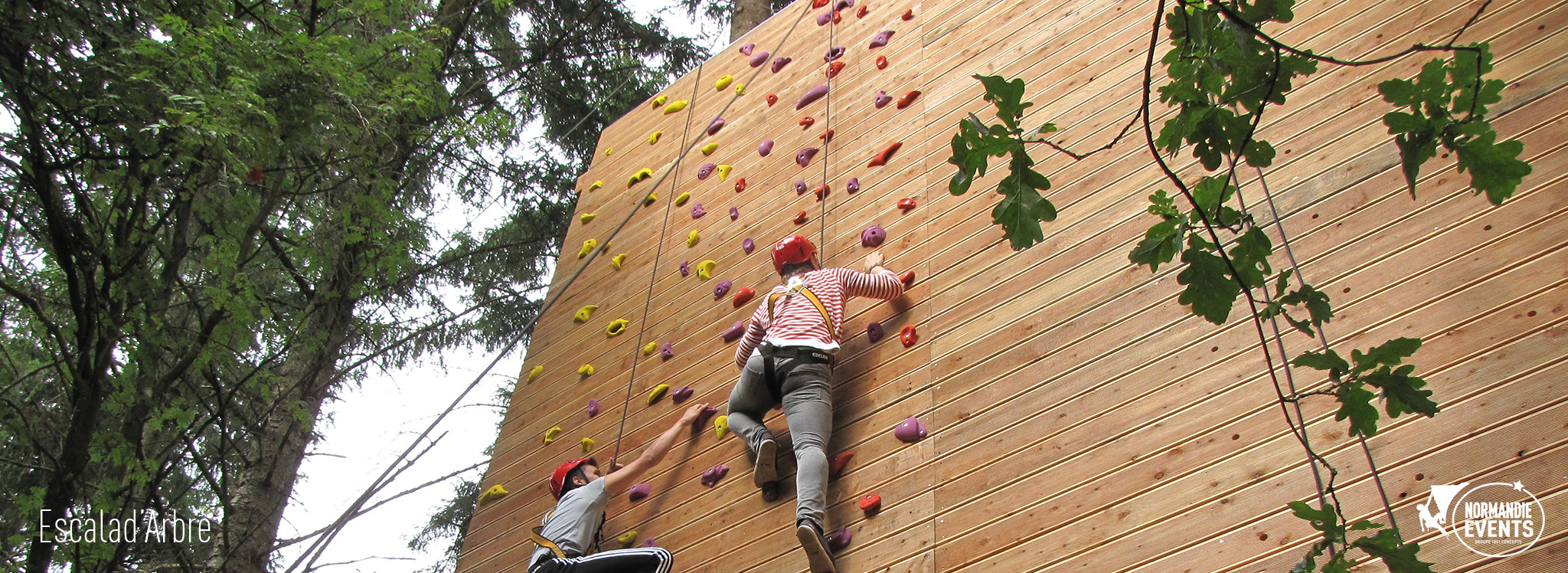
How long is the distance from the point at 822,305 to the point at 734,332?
0.73 meters

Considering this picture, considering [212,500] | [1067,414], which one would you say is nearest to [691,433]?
[1067,414]

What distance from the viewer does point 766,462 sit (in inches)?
144

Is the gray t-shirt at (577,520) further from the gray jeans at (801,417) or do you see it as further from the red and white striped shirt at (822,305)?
the red and white striped shirt at (822,305)

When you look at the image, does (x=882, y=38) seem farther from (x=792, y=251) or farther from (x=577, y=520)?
(x=577, y=520)

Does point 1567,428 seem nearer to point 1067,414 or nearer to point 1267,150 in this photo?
point 1267,150

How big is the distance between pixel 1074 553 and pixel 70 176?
11.7 feet

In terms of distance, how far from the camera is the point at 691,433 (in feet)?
14.3

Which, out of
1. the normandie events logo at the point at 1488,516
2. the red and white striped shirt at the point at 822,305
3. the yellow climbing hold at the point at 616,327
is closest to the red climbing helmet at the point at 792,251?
the red and white striped shirt at the point at 822,305

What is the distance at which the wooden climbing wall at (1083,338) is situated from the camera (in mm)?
2650

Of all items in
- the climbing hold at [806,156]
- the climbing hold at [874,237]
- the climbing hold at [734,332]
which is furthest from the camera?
the climbing hold at [806,156]

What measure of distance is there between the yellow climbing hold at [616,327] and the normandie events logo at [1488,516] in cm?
354

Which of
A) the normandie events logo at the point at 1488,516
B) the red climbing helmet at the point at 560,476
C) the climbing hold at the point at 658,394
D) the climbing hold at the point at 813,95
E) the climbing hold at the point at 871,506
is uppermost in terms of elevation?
the climbing hold at the point at 813,95

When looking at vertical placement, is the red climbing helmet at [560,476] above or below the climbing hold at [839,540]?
above

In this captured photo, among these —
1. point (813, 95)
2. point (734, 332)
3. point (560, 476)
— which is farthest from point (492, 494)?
point (813, 95)
